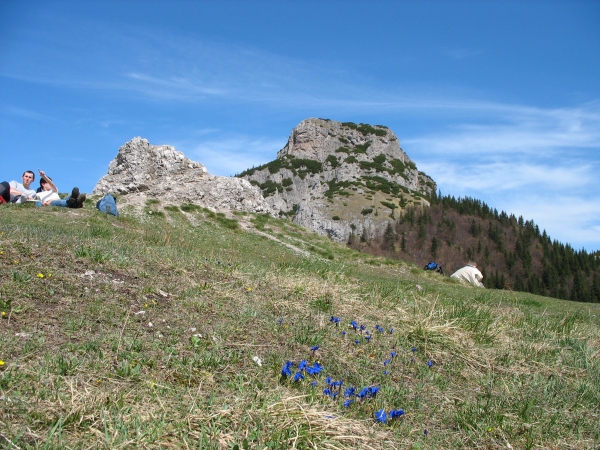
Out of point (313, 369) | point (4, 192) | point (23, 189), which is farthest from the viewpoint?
point (23, 189)

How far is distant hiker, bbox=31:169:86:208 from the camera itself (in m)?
16.6

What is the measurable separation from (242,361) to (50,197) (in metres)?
15.4

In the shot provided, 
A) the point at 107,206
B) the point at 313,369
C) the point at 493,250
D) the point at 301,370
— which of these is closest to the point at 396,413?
the point at 313,369

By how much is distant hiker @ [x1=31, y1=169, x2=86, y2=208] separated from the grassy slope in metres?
10.4

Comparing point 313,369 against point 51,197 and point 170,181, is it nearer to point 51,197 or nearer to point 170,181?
point 51,197

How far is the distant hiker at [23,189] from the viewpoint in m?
16.2

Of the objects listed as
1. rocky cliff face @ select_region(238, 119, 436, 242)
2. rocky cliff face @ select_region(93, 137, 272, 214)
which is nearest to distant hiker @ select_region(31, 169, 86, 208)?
rocky cliff face @ select_region(93, 137, 272, 214)

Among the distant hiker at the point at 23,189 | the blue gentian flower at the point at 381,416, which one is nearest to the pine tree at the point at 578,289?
the distant hiker at the point at 23,189

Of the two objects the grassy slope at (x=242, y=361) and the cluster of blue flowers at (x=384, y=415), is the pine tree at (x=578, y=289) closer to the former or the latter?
the grassy slope at (x=242, y=361)

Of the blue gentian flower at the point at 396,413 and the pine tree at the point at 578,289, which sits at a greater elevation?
the pine tree at the point at 578,289

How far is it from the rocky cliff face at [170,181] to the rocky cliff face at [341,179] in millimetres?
80220

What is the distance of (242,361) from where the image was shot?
4.40 m

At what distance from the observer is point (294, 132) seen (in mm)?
163125

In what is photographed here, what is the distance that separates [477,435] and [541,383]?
1794 millimetres
